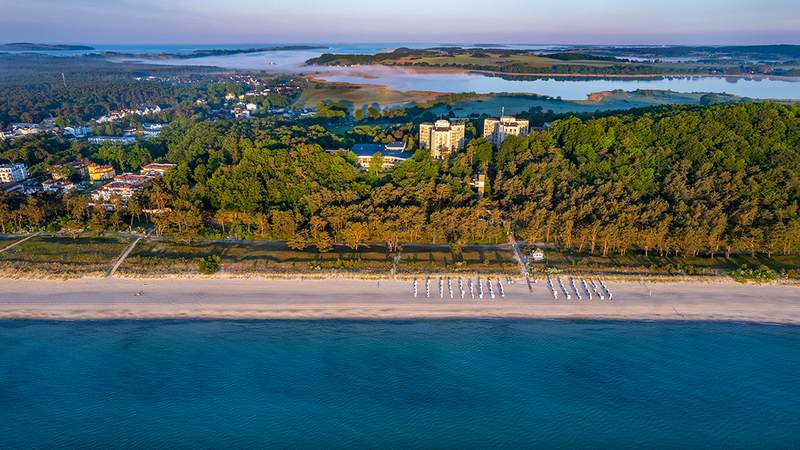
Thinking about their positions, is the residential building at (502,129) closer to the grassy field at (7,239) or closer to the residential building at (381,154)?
the residential building at (381,154)

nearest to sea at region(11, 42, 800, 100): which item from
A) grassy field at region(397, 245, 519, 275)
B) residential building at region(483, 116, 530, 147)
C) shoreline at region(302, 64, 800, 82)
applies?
shoreline at region(302, 64, 800, 82)

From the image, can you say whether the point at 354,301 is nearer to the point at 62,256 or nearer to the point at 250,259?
the point at 250,259

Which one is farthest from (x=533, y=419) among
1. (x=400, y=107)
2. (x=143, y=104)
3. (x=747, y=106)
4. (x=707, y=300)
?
(x=143, y=104)

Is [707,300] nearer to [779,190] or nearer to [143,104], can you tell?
[779,190]

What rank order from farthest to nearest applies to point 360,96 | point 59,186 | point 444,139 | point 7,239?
point 360,96
point 444,139
point 59,186
point 7,239

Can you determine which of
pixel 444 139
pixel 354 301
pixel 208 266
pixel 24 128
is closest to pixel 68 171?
pixel 208 266

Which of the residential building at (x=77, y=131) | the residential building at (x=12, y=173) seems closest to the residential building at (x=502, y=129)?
the residential building at (x=12, y=173)

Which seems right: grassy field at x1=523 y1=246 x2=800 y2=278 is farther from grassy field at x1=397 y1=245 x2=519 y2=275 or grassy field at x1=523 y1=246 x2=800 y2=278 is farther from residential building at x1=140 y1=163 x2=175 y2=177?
residential building at x1=140 y1=163 x2=175 y2=177
